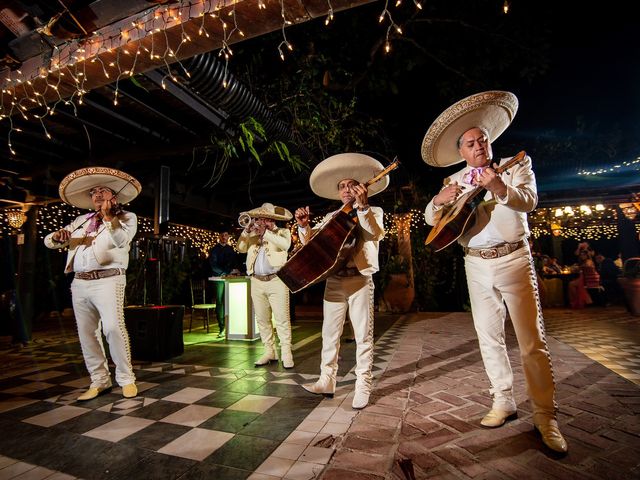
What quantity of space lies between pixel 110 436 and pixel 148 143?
5558mm

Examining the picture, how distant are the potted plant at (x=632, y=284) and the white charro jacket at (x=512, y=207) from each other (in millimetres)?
8651

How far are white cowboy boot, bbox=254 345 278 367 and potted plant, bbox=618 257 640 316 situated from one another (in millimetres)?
9394

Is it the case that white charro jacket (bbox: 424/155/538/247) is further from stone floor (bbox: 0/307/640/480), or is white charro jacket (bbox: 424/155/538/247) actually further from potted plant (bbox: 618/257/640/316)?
potted plant (bbox: 618/257/640/316)

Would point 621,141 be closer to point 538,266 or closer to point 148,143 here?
point 538,266

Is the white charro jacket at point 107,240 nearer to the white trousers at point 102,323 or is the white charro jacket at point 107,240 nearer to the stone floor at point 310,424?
the white trousers at point 102,323

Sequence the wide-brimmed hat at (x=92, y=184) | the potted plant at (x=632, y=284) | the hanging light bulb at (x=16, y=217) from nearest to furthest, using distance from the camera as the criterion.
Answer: the wide-brimmed hat at (x=92, y=184) → the hanging light bulb at (x=16, y=217) → the potted plant at (x=632, y=284)

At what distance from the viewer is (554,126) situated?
10.6 m

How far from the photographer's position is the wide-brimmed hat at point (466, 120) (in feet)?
7.63

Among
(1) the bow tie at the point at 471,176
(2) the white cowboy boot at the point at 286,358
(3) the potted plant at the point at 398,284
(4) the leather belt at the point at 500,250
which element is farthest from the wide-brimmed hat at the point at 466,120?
(3) the potted plant at the point at 398,284

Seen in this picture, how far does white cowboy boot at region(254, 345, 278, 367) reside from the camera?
421 centimetres

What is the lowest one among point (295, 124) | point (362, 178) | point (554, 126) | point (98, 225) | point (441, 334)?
point (441, 334)

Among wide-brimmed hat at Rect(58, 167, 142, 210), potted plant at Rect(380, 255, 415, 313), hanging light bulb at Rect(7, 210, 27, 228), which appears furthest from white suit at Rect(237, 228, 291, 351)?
hanging light bulb at Rect(7, 210, 27, 228)

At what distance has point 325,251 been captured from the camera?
2.75m

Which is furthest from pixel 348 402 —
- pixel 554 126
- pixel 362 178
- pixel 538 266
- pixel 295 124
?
pixel 554 126
